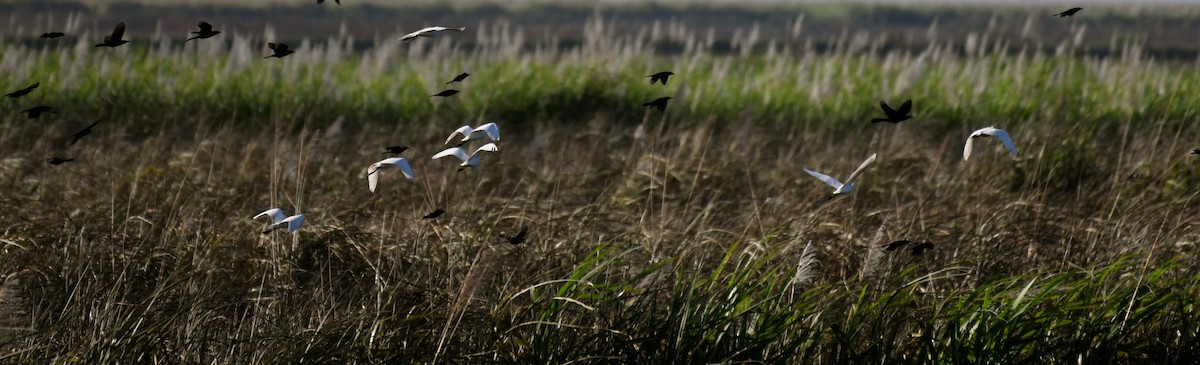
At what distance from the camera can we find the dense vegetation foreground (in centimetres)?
319

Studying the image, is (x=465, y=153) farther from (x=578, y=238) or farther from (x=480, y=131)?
(x=578, y=238)

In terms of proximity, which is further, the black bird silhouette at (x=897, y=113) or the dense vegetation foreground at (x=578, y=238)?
the dense vegetation foreground at (x=578, y=238)

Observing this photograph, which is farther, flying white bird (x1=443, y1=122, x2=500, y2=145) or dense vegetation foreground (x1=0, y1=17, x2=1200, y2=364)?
dense vegetation foreground (x1=0, y1=17, x2=1200, y2=364)

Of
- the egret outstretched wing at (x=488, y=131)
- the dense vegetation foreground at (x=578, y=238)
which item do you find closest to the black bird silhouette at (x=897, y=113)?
the dense vegetation foreground at (x=578, y=238)

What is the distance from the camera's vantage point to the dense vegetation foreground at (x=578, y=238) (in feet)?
10.5

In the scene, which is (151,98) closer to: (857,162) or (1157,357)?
(857,162)

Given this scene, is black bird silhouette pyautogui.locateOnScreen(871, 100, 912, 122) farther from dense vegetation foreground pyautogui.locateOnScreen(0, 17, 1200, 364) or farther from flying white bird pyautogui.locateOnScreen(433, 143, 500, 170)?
flying white bird pyautogui.locateOnScreen(433, 143, 500, 170)

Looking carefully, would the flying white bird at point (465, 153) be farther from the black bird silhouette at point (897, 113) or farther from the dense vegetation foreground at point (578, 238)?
the black bird silhouette at point (897, 113)

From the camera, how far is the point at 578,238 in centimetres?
398

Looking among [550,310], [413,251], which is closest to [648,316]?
[550,310]

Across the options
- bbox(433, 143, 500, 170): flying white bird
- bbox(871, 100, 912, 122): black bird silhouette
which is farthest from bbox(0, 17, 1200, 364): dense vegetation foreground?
bbox(871, 100, 912, 122): black bird silhouette

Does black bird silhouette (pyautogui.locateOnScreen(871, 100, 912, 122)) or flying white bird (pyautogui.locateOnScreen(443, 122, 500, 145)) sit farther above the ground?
black bird silhouette (pyautogui.locateOnScreen(871, 100, 912, 122))

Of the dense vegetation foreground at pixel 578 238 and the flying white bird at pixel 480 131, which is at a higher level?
the flying white bird at pixel 480 131

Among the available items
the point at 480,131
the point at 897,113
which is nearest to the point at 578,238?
the point at 480,131
